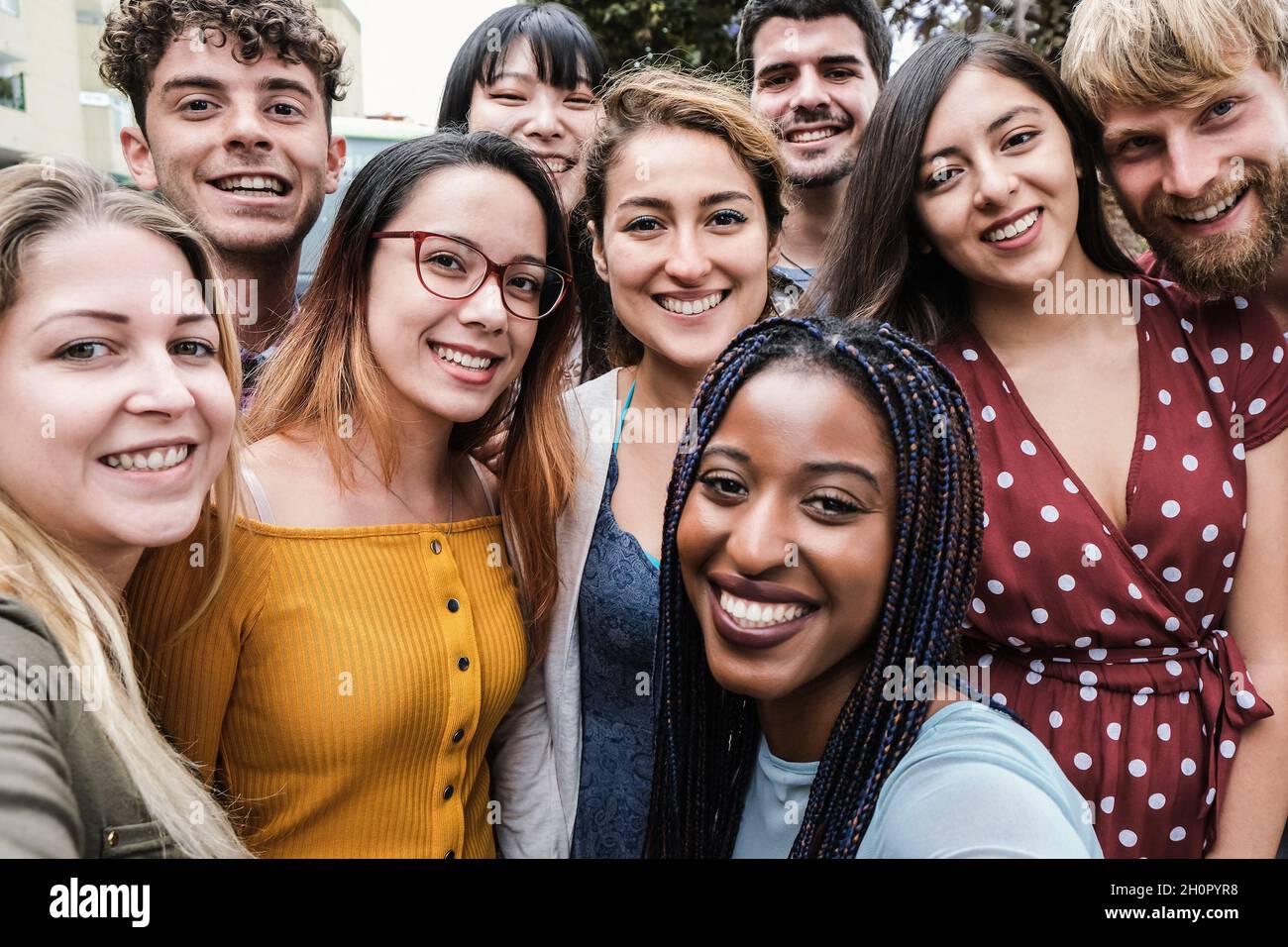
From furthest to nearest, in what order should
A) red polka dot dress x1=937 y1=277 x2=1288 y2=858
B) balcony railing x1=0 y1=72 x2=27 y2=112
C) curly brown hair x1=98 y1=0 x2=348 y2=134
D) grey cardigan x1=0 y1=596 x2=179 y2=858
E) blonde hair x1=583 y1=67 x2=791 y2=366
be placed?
balcony railing x1=0 y1=72 x2=27 y2=112
curly brown hair x1=98 y1=0 x2=348 y2=134
blonde hair x1=583 y1=67 x2=791 y2=366
red polka dot dress x1=937 y1=277 x2=1288 y2=858
grey cardigan x1=0 y1=596 x2=179 y2=858

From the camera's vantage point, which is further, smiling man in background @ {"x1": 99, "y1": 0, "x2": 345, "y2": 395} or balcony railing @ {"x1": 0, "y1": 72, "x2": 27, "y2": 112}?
balcony railing @ {"x1": 0, "y1": 72, "x2": 27, "y2": 112}

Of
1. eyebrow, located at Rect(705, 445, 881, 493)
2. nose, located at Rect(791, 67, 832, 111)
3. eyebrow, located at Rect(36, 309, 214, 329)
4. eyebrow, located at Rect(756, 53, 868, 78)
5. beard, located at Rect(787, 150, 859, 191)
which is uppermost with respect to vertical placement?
eyebrow, located at Rect(756, 53, 868, 78)

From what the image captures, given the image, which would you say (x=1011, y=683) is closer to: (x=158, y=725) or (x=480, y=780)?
(x=480, y=780)

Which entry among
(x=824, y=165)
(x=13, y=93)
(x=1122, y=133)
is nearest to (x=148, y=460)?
(x=1122, y=133)

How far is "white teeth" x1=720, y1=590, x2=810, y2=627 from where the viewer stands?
1780 mm

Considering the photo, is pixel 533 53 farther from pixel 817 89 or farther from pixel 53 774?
pixel 53 774

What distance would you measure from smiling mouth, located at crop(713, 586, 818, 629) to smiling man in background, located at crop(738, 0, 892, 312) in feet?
8.52

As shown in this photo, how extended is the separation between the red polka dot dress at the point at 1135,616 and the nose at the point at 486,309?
122 cm

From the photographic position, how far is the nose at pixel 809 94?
4.24 meters

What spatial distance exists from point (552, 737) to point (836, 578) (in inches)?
48.3

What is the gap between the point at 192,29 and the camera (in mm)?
3371

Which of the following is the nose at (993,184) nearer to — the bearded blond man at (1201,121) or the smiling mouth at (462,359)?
the bearded blond man at (1201,121)

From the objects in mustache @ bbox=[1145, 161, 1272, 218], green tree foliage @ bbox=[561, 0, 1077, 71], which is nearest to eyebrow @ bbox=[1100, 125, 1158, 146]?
mustache @ bbox=[1145, 161, 1272, 218]

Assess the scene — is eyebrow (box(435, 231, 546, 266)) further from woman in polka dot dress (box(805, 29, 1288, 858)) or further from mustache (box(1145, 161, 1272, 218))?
mustache (box(1145, 161, 1272, 218))
